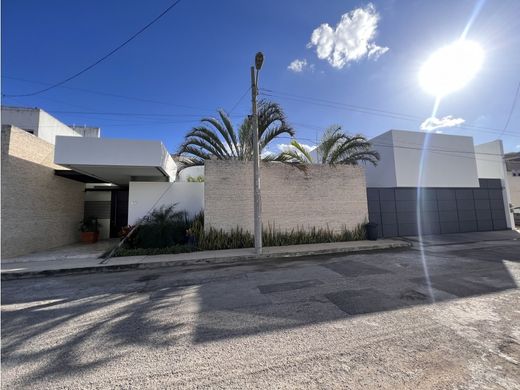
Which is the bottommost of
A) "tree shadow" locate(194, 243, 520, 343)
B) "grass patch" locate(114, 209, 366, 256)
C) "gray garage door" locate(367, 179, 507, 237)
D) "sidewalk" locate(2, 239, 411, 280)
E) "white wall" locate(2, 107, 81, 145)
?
"tree shadow" locate(194, 243, 520, 343)

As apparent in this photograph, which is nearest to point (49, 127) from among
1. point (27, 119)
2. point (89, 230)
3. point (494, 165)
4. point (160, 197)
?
point (27, 119)

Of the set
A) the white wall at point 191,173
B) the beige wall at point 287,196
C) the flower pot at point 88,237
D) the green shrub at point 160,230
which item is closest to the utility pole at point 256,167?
the beige wall at point 287,196

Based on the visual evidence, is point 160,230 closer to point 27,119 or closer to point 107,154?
point 107,154

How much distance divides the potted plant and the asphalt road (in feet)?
23.7

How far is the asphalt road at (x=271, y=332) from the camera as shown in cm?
250

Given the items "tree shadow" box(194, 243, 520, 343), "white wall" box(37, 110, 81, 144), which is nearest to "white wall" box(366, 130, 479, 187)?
"tree shadow" box(194, 243, 520, 343)

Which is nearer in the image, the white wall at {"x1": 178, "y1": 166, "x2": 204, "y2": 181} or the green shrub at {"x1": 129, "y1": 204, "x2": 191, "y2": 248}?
the green shrub at {"x1": 129, "y1": 204, "x2": 191, "y2": 248}

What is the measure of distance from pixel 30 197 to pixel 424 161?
2125 centimetres

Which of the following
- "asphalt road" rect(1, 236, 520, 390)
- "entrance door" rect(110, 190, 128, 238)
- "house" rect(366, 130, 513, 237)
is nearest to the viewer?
"asphalt road" rect(1, 236, 520, 390)

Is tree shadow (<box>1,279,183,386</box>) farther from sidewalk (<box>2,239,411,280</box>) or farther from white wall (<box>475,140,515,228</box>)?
white wall (<box>475,140,515,228</box>)

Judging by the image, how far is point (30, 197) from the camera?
9812mm

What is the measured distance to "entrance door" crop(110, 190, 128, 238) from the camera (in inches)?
579

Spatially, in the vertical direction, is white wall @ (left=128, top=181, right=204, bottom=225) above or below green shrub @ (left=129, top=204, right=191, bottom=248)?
above

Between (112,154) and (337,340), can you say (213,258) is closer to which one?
(112,154)
